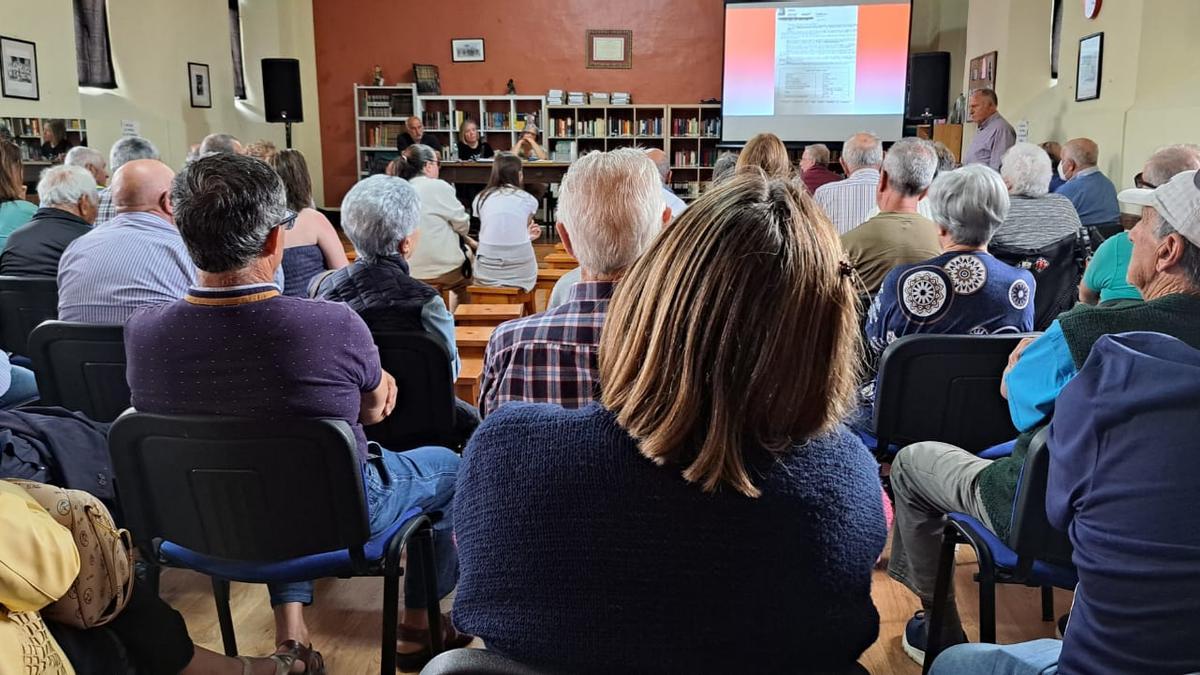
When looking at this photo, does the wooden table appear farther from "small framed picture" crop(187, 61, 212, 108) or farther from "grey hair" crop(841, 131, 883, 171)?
"grey hair" crop(841, 131, 883, 171)

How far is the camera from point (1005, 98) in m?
9.05

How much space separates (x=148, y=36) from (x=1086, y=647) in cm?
1042

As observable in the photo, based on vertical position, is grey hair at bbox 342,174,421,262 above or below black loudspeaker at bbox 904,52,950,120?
below

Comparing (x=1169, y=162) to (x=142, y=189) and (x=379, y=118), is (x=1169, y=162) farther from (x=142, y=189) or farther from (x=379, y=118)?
(x=379, y=118)

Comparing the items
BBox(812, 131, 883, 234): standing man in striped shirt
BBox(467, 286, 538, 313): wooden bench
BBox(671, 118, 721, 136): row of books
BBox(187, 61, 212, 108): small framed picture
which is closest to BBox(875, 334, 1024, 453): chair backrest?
BBox(812, 131, 883, 234): standing man in striped shirt

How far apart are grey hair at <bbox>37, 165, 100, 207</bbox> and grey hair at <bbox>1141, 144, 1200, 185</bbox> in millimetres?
4619

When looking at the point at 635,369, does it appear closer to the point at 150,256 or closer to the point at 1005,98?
the point at 150,256

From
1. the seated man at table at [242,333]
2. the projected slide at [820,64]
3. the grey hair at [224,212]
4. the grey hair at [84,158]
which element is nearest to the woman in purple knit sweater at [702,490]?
the seated man at table at [242,333]

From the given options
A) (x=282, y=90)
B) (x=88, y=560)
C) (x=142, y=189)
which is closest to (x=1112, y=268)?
(x=88, y=560)

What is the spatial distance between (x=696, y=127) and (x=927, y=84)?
9.57 feet

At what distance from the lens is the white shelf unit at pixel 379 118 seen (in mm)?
12266

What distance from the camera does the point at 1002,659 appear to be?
127cm

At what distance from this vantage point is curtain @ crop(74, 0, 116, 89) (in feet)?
28.1

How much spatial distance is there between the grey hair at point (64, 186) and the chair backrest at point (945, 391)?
318cm
